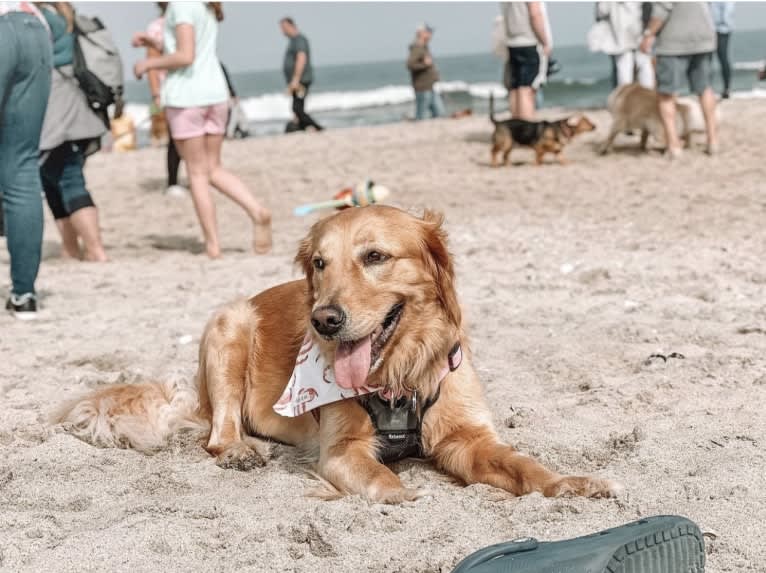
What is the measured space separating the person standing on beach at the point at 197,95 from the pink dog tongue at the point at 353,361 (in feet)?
14.2

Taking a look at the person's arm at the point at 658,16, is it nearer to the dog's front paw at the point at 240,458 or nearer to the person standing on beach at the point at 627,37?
the person standing on beach at the point at 627,37

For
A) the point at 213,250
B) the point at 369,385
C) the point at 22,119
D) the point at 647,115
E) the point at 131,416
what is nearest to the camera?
the point at 369,385

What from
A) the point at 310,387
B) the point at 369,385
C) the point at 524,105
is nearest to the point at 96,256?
the point at 310,387

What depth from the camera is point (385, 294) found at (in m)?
3.39

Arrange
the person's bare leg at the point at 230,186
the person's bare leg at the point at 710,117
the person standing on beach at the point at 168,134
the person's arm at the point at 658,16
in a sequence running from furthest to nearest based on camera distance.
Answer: the person's bare leg at the point at 710,117 < the person's arm at the point at 658,16 < the person standing on beach at the point at 168,134 < the person's bare leg at the point at 230,186

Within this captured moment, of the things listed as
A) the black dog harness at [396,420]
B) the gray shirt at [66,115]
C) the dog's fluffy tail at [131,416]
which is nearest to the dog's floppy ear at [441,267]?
the black dog harness at [396,420]

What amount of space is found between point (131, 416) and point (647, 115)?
945cm

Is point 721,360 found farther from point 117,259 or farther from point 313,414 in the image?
point 117,259

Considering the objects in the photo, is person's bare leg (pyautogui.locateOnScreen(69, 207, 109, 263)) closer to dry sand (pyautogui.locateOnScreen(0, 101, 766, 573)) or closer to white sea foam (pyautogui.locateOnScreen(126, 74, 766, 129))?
dry sand (pyautogui.locateOnScreen(0, 101, 766, 573))

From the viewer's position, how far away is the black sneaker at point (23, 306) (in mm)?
5867

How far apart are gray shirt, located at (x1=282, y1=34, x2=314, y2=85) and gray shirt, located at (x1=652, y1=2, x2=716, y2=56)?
9618 millimetres

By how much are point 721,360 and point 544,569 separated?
8.30 ft

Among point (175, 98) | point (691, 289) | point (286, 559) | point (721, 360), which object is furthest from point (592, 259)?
point (286, 559)

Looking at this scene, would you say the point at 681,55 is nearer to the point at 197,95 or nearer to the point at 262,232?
the point at 262,232
